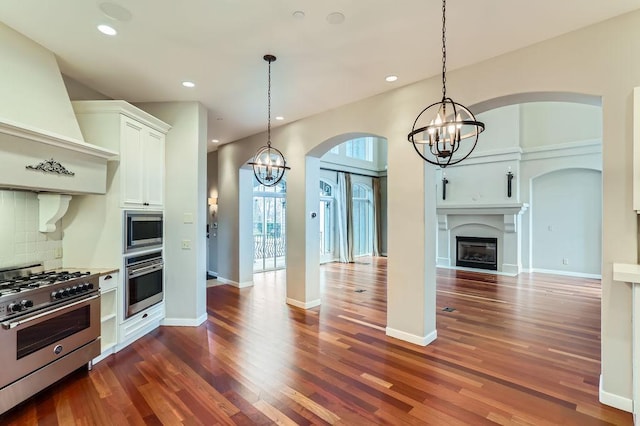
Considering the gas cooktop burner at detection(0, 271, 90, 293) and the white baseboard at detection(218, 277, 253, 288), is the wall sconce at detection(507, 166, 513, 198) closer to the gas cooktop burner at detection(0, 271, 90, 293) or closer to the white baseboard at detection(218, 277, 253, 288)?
the white baseboard at detection(218, 277, 253, 288)

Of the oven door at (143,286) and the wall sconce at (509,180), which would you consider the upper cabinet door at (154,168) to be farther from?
the wall sconce at (509,180)

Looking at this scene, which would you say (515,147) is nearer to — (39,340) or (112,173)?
(112,173)

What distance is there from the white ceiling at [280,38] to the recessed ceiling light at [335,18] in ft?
0.12

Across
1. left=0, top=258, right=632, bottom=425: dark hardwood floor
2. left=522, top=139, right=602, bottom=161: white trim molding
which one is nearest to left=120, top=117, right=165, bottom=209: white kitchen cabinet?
left=0, top=258, right=632, bottom=425: dark hardwood floor

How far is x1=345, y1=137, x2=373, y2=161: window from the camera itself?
1129cm

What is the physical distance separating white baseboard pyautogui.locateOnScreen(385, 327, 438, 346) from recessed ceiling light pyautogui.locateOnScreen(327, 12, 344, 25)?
3431 millimetres

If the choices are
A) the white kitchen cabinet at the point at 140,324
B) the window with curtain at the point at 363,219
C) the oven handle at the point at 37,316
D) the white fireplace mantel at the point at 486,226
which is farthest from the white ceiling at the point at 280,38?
the window with curtain at the point at 363,219

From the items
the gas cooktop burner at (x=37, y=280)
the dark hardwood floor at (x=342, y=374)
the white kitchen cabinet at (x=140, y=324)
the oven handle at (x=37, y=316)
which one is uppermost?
the gas cooktop burner at (x=37, y=280)

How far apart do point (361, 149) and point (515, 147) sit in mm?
5135

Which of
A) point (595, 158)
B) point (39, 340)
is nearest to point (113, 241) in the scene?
point (39, 340)

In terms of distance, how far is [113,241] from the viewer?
3.53 meters

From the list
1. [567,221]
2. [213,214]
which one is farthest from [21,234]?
[567,221]

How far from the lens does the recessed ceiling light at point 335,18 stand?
2547mm

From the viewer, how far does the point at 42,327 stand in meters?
2.61
